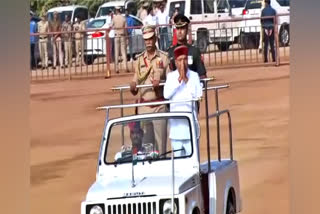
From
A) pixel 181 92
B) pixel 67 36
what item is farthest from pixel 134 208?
pixel 67 36

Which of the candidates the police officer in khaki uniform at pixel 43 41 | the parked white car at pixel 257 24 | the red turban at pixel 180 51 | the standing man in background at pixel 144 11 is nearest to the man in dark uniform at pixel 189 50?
the red turban at pixel 180 51

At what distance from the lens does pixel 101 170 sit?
779 cm

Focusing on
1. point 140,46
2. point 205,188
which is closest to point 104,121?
point 140,46

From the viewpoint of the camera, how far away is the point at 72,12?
8930 millimetres

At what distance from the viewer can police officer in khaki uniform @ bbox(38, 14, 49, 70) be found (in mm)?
8859

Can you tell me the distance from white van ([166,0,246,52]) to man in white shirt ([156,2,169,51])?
50mm

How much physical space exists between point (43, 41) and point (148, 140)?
1556mm

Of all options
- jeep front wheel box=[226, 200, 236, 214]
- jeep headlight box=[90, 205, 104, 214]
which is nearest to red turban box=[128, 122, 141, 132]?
jeep headlight box=[90, 205, 104, 214]

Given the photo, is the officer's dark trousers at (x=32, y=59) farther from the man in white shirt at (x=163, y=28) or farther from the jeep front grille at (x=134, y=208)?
the jeep front grille at (x=134, y=208)

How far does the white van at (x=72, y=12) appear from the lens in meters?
8.87

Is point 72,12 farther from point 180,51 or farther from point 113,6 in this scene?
point 180,51

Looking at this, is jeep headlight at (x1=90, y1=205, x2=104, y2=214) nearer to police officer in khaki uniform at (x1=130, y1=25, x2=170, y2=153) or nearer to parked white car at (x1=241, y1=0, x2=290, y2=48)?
police officer in khaki uniform at (x1=130, y1=25, x2=170, y2=153)
